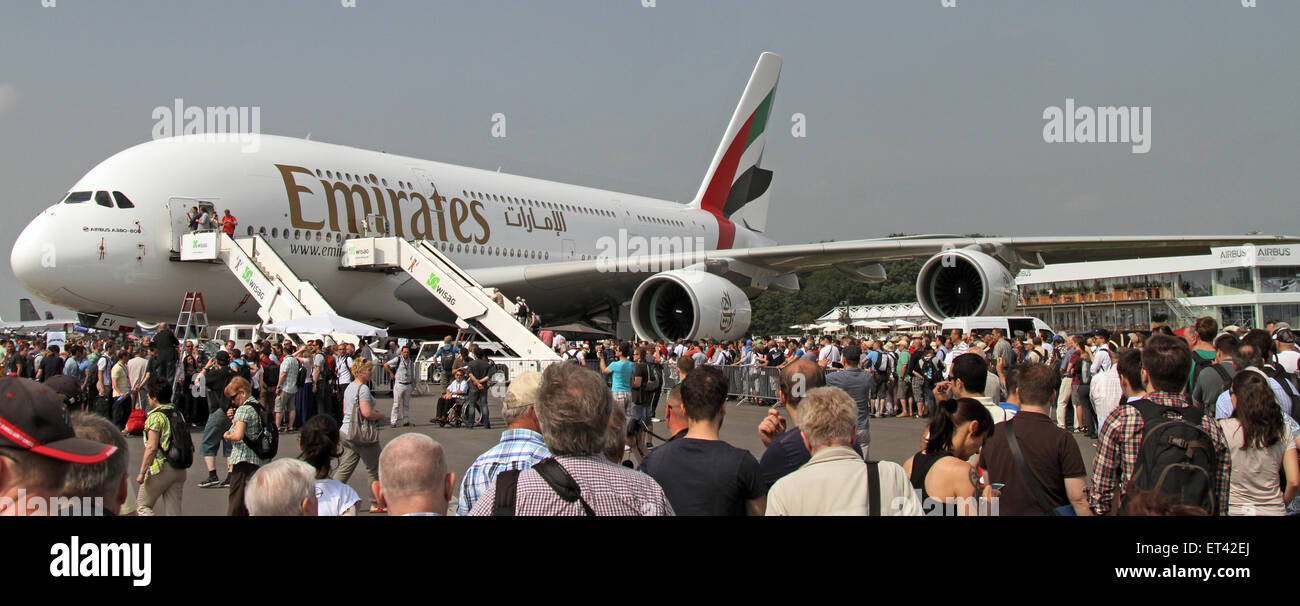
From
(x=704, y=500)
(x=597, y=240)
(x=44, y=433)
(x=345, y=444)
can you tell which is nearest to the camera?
(x=44, y=433)

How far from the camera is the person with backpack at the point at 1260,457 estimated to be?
400cm

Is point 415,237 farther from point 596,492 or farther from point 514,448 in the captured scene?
point 596,492

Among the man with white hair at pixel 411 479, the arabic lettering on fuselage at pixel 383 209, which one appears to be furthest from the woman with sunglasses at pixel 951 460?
the arabic lettering on fuselage at pixel 383 209

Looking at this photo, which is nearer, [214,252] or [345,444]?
[345,444]

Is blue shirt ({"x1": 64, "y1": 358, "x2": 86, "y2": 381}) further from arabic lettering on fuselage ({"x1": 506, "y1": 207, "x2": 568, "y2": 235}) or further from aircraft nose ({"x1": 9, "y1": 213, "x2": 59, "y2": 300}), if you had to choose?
arabic lettering on fuselage ({"x1": 506, "y1": 207, "x2": 568, "y2": 235})

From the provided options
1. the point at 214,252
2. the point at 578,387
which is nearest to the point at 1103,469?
the point at 578,387

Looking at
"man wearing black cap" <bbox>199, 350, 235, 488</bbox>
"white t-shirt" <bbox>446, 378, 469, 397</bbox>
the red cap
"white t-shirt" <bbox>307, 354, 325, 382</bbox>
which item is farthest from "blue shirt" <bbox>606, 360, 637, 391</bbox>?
the red cap

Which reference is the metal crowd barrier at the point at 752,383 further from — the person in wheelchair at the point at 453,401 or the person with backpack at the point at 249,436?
the person with backpack at the point at 249,436

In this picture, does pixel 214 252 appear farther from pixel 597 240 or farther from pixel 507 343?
pixel 597 240

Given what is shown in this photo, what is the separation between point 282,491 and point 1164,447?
2886 mm
